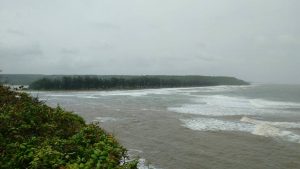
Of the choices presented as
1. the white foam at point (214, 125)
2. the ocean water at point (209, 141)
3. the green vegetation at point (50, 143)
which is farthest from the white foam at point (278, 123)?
the green vegetation at point (50, 143)

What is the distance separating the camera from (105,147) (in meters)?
6.57

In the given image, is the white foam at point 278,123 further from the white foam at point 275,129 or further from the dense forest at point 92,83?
the dense forest at point 92,83

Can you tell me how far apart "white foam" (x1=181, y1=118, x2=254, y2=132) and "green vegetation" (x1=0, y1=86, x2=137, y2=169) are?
16.9 metres

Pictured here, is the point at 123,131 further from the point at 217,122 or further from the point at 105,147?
the point at 105,147

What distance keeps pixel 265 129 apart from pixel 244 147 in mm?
6690

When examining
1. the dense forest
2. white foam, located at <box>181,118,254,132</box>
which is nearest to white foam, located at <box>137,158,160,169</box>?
white foam, located at <box>181,118,254,132</box>

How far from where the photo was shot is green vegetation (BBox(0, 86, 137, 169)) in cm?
579

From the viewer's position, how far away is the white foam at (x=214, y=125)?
25.1 m

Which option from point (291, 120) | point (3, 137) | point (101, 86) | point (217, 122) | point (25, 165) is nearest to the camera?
point (25, 165)

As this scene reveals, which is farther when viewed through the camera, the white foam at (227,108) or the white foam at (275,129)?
the white foam at (227,108)

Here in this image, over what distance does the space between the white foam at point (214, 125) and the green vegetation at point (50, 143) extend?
16936 millimetres

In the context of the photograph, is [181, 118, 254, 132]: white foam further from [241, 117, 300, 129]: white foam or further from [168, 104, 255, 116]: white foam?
[168, 104, 255, 116]: white foam

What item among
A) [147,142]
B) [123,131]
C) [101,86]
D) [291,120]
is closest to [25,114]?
[147,142]

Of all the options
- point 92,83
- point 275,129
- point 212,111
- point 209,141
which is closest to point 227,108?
point 212,111
